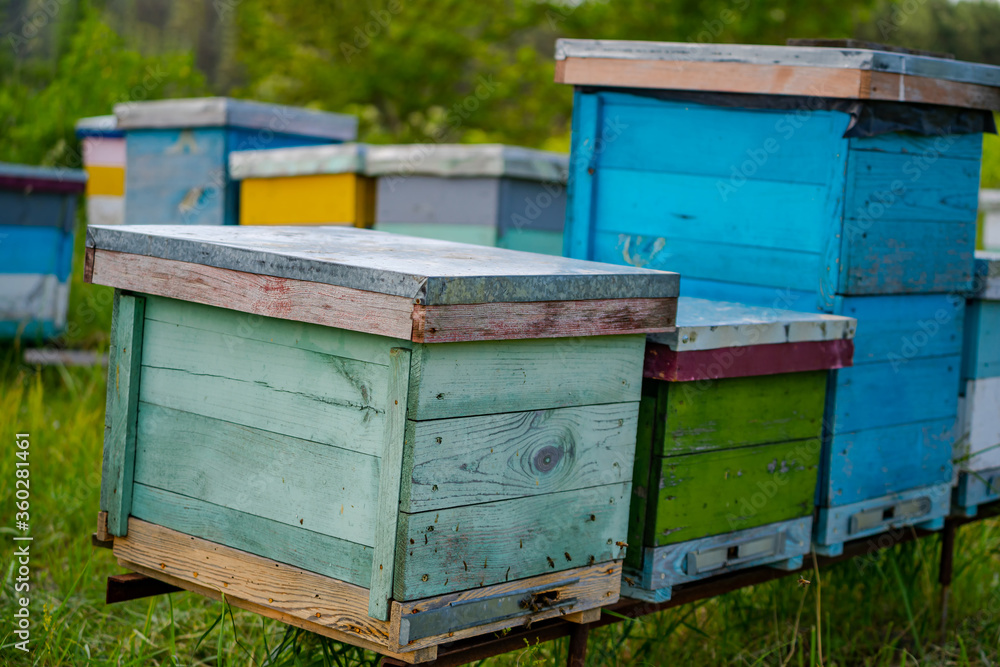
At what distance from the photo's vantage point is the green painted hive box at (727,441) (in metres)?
2.11

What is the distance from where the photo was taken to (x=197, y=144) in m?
Answer: 5.04

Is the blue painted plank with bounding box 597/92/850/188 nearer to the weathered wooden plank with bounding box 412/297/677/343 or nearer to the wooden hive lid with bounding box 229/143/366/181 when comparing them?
the weathered wooden plank with bounding box 412/297/677/343

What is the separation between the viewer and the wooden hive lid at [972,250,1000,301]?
2.89m

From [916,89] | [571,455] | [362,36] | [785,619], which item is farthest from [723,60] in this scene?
[362,36]

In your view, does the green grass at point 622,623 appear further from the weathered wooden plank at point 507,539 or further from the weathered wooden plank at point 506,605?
the weathered wooden plank at point 507,539

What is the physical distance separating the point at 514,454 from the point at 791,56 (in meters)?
1.39

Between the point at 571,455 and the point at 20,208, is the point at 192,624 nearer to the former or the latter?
the point at 571,455

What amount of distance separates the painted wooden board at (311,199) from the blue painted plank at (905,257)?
2.36 meters

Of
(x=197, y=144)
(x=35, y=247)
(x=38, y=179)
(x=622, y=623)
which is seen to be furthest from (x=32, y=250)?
(x=622, y=623)

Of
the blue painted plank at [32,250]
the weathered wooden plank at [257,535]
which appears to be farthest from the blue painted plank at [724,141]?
the blue painted plank at [32,250]

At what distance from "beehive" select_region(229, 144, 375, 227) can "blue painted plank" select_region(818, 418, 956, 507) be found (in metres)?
2.44

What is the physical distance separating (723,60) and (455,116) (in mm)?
10948

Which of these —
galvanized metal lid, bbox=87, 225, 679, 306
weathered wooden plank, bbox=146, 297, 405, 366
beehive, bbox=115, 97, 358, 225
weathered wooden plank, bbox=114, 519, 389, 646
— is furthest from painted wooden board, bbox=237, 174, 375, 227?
weathered wooden plank, bbox=114, 519, 389, 646

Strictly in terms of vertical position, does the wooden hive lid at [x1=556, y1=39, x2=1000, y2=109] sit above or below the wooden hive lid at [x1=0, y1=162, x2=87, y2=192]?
above
